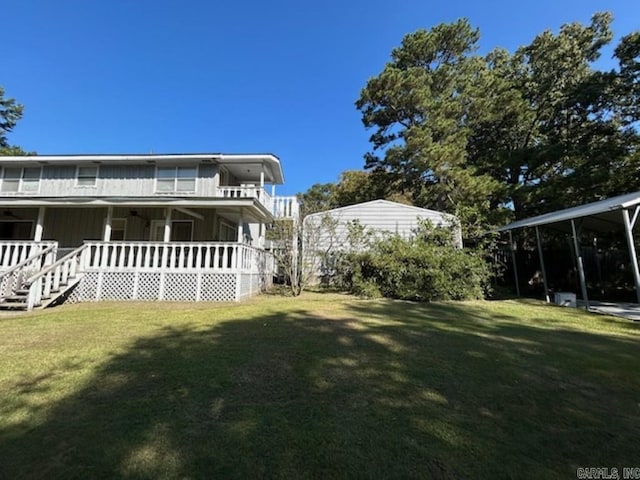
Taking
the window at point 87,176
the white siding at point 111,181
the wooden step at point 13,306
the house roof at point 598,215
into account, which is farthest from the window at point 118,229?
the house roof at point 598,215

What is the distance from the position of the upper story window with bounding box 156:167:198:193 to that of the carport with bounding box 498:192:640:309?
1378 centimetres

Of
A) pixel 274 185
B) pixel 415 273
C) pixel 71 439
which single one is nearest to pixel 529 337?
pixel 415 273

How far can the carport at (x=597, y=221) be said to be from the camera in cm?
877

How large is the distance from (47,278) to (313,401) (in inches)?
390

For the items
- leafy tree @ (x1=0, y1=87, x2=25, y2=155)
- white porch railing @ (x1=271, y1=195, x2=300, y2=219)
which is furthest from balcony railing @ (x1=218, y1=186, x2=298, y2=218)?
leafy tree @ (x1=0, y1=87, x2=25, y2=155)

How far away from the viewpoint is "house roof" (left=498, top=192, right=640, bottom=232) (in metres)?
9.02

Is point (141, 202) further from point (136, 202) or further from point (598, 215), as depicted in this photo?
point (598, 215)

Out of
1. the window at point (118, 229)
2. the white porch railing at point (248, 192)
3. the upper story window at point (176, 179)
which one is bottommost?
the window at point (118, 229)

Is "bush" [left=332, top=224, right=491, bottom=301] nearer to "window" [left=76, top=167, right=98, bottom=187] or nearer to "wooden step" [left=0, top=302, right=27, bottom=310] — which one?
"wooden step" [left=0, top=302, right=27, bottom=310]

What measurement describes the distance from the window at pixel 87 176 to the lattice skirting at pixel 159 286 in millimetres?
6275

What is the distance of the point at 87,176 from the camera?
15328mm

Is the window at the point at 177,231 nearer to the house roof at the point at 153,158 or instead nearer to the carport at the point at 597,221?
the house roof at the point at 153,158

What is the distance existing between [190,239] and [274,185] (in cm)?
549

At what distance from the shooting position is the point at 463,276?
470 inches
